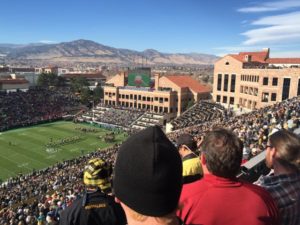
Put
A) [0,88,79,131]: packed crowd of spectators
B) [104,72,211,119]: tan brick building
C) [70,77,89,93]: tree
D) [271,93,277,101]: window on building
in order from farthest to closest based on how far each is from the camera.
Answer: [70,77,89,93]: tree, [104,72,211,119]: tan brick building, [0,88,79,131]: packed crowd of spectators, [271,93,277,101]: window on building

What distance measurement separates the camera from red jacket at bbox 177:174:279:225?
10.3 feet

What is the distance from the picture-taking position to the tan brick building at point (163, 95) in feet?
230

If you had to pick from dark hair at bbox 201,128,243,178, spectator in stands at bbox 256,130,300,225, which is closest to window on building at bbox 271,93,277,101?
spectator in stands at bbox 256,130,300,225

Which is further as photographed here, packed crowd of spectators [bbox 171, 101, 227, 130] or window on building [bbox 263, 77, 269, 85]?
packed crowd of spectators [bbox 171, 101, 227, 130]

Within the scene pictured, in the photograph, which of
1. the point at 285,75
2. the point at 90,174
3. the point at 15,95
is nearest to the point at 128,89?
the point at 15,95

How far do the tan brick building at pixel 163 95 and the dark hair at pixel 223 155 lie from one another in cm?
6458

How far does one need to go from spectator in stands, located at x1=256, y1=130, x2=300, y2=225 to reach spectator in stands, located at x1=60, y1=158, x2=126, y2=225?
1914 mm

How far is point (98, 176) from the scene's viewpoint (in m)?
4.37

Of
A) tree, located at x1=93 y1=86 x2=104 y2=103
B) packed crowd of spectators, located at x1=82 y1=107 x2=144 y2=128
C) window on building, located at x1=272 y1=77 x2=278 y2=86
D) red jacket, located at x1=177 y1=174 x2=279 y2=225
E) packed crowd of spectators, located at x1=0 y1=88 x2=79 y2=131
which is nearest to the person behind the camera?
red jacket, located at x1=177 y1=174 x2=279 y2=225

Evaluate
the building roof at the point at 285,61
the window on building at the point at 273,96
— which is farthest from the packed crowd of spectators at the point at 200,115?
the building roof at the point at 285,61

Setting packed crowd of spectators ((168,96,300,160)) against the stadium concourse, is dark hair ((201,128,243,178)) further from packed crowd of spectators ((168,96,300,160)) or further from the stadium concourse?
the stadium concourse

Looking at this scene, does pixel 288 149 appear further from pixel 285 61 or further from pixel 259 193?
pixel 285 61

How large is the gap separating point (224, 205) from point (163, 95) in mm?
66948

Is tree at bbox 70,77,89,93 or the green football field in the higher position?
tree at bbox 70,77,89,93
